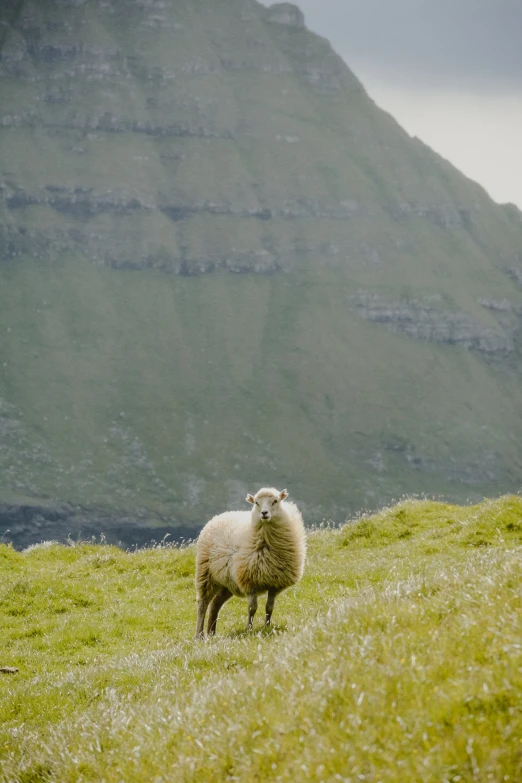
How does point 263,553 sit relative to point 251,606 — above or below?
above

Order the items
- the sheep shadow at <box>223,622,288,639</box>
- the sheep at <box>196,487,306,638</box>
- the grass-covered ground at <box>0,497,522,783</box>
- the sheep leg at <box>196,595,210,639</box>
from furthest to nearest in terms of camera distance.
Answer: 1. the sheep leg at <box>196,595,210,639</box>
2. the sheep at <box>196,487,306,638</box>
3. the sheep shadow at <box>223,622,288,639</box>
4. the grass-covered ground at <box>0,497,522,783</box>

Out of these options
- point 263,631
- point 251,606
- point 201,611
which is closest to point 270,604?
point 251,606

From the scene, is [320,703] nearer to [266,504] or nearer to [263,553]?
[266,504]

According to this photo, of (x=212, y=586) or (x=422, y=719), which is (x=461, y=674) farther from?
(x=212, y=586)

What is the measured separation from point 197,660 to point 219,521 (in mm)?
6149

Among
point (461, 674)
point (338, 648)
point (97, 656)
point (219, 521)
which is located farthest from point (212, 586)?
point (461, 674)

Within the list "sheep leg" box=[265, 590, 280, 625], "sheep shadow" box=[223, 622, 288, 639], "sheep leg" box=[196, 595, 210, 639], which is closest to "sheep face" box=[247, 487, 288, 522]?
Result: "sheep leg" box=[265, 590, 280, 625]

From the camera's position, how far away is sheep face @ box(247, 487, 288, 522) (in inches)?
586

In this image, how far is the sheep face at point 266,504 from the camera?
14883mm

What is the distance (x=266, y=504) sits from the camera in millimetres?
15070

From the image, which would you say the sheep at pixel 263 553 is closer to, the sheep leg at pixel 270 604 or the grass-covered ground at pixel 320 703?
the sheep leg at pixel 270 604

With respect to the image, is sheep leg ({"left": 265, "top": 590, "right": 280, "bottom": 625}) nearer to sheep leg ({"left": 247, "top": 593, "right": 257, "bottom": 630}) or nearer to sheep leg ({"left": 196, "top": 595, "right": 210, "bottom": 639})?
sheep leg ({"left": 247, "top": 593, "right": 257, "bottom": 630})

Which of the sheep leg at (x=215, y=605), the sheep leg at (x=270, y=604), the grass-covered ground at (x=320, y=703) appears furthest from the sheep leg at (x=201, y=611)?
the grass-covered ground at (x=320, y=703)

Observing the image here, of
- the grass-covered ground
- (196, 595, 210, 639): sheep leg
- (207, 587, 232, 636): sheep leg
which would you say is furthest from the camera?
(196, 595, 210, 639): sheep leg
